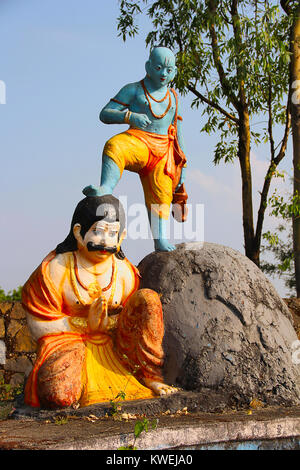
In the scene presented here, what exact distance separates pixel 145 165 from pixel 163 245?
0.72m

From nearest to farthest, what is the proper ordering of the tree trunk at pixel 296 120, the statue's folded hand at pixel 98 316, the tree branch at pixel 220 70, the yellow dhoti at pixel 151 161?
1. the statue's folded hand at pixel 98 316
2. the yellow dhoti at pixel 151 161
3. the tree trunk at pixel 296 120
4. the tree branch at pixel 220 70

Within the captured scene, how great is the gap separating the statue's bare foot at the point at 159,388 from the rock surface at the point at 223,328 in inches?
3.8

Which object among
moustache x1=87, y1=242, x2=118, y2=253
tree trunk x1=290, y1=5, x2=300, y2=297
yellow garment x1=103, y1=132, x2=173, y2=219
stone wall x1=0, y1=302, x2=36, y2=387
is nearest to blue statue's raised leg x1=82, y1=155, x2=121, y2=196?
yellow garment x1=103, y1=132, x2=173, y2=219

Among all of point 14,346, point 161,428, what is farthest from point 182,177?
point 14,346

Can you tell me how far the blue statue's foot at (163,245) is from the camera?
510cm

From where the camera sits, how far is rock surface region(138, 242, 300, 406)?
4457 millimetres

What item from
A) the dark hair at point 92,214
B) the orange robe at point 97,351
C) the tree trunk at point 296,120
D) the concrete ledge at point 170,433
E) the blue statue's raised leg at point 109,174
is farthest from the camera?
the tree trunk at point 296,120

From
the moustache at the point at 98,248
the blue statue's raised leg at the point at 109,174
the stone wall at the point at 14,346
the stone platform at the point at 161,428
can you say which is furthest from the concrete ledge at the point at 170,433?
the stone wall at the point at 14,346

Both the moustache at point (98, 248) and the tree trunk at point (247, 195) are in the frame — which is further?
the tree trunk at point (247, 195)

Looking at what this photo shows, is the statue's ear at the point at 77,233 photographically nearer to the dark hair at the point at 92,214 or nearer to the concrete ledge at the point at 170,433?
the dark hair at the point at 92,214

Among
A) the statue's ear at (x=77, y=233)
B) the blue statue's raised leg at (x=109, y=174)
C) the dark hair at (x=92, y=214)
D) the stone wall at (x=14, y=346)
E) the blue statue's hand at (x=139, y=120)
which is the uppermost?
the blue statue's hand at (x=139, y=120)
